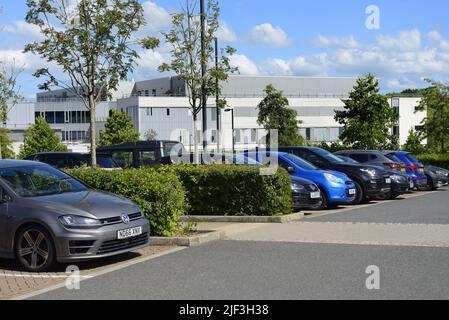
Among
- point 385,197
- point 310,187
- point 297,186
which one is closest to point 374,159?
point 385,197

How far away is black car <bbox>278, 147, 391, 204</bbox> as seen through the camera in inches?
706

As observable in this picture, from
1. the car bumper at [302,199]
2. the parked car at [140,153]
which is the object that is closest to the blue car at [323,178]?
the car bumper at [302,199]

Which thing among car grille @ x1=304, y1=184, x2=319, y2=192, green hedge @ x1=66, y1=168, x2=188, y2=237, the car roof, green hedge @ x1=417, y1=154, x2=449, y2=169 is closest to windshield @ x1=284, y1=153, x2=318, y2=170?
car grille @ x1=304, y1=184, x2=319, y2=192

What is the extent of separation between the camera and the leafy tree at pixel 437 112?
34.6m

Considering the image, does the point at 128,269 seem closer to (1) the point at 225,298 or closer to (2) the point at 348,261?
(1) the point at 225,298

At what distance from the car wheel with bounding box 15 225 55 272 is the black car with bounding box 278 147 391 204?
1121 centimetres

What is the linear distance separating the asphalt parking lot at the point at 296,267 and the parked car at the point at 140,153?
6756 mm

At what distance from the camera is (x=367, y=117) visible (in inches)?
1437

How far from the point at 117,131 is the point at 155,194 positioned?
1791 inches

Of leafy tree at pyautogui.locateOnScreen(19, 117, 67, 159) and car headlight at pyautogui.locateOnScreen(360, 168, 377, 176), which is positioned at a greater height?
leafy tree at pyautogui.locateOnScreen(19, 117, 67, 159)

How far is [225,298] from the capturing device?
6.57 m

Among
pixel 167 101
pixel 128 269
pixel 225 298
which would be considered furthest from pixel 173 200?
pixel 167 101

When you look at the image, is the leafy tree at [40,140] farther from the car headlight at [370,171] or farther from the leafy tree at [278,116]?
the car headlight at [370,171]

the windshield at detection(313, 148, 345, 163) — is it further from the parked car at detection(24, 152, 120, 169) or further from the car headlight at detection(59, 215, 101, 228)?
the car headlight at detection(59, 215, 101, 228)
